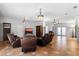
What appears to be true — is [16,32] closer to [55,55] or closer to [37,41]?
[37,41]

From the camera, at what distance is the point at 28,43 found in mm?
3906

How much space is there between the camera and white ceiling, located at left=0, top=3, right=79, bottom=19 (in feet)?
12.3

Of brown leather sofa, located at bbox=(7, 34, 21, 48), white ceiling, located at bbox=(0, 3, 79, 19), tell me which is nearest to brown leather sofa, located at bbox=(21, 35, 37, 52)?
brown leather sofa, located at bbox=(7, 34, 21, 48)

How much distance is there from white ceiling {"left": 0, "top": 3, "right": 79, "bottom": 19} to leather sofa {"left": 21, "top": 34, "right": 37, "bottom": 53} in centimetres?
53

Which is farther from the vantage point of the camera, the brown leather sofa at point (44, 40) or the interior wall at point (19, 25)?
the brown leather sofa at point (44, 40)

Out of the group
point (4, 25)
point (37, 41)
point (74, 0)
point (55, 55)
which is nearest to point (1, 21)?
point (4, 25)

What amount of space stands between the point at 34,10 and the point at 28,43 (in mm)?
888

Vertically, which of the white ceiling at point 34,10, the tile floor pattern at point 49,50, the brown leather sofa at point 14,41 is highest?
the white ceiling at point 34,10

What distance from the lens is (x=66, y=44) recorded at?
12.6 ft

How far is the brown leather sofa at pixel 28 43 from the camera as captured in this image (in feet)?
12.5

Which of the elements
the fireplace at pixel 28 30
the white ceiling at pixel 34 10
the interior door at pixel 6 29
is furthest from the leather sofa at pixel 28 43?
the white ceiling at pixel 34 10

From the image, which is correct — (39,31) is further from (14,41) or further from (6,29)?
(6,29)

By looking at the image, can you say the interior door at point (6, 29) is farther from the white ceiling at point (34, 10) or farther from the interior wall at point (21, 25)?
the white ceiling at point (34, 10)

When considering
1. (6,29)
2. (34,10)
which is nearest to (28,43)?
(6,29)
